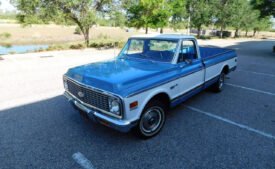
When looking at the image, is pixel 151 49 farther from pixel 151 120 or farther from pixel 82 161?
pixel 82 161

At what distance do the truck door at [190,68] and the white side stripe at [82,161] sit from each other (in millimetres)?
2264

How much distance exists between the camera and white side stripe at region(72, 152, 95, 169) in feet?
8.95

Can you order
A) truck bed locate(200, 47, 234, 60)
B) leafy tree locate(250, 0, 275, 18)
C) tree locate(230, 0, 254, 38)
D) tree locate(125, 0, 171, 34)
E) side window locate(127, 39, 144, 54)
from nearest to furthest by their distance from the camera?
side window locate(127, 39, 144, 54) < truck bed locate(200, 47, 234, 60) < leafy tree locate(250, 0, 275, 18) < tree locate(125, 0, 171, 34) < tree locate(230, 0, 254, 38)

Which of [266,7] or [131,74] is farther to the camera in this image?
[266,7]

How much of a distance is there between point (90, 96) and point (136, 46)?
1.92 metres

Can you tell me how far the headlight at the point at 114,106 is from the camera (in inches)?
106

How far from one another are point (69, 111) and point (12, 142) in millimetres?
1379

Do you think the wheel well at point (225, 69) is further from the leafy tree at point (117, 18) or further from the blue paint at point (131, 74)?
the leafy tree at point (117, 18)

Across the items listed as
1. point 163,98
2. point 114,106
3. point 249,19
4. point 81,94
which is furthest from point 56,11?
point 249,19

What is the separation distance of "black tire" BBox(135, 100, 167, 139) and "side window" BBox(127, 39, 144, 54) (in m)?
1.55

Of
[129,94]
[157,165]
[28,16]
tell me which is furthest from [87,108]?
[28,16]

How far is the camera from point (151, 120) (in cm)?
341

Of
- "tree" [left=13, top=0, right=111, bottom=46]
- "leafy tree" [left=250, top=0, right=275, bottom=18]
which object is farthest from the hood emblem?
"leafy tree" [left=250, top=0, right=275, bottom=18]

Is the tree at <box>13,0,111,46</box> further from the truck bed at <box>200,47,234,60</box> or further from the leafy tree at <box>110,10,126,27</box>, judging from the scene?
the truck bed at <box>200,47,234,60</box>
